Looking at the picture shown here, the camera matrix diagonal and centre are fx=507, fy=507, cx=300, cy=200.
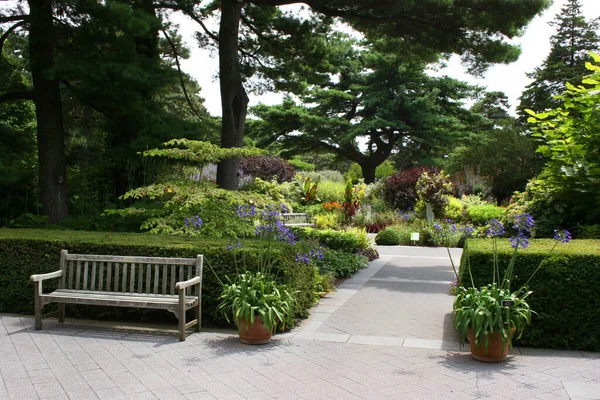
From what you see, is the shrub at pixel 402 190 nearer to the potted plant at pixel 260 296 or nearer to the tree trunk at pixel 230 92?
the tree trunk at pixel 230 92

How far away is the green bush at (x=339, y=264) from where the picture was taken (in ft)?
29.6

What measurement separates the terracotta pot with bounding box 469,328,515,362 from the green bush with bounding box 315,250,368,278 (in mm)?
4021

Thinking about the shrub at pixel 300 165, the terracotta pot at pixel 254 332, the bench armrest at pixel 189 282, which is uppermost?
→ the shrub at pixel 300 165

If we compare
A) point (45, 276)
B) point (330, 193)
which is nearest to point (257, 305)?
point (45, 276)

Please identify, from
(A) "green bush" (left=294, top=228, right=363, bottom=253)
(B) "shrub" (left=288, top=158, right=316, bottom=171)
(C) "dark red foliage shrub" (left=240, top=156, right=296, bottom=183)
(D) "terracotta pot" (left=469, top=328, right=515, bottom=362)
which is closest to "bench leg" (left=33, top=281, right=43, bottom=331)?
(D) "terracotta pot" (left=469, top=328, right=515, bottom=362)

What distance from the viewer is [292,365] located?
181 inches

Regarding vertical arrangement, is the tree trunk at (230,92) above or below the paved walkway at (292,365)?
above

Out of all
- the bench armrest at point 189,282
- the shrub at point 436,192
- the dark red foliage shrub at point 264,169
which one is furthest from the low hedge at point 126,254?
the dark red foliage shrub at point 264,169

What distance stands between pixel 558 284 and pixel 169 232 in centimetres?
615

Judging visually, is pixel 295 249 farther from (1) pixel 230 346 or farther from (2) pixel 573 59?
(2) pixel 573 59

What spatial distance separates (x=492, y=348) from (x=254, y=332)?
228cm

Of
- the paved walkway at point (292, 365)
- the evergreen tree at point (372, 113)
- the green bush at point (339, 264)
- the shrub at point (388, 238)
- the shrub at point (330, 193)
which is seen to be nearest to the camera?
the paved walkway at point (292, 365)

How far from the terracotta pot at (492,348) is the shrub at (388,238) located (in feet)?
35.7

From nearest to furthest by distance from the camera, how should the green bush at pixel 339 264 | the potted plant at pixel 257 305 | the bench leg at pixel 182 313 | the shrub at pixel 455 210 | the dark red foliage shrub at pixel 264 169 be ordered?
the potted plant at pixel 257 305 < the bench leg at pixel 182 313 < the green bush at pixel 339 264 < the shrub at pixel 455 210 < the dark red foliage shrub at pixel 264 169
